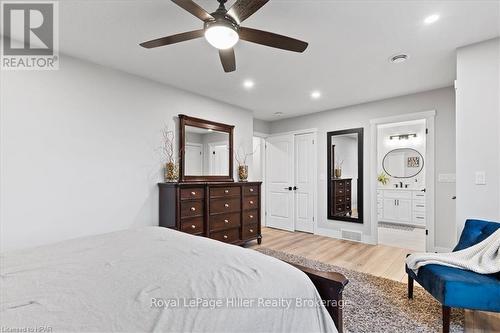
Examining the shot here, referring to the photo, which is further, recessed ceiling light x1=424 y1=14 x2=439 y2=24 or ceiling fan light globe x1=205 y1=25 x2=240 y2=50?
recessed ceiling light x1=424 y1=14 x2=439 y2=24

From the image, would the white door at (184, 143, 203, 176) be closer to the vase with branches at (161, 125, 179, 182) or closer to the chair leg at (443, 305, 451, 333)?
the vase with branches at (161, 125, 179, 182)

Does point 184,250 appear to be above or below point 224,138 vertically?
below

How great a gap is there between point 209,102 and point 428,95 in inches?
138

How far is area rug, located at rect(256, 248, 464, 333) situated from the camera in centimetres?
193

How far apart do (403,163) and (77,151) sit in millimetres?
7020

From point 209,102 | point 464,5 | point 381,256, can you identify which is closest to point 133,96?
point 209,102

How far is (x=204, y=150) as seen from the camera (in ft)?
13.3

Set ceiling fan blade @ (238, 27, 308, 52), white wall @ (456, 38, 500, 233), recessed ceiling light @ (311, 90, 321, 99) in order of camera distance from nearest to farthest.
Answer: ceiling fan blade @ (238, 27, 308, 52), white wall @ (456, 38, 500, 233), recessed ceiling light @ (311, 90, 321, 99)

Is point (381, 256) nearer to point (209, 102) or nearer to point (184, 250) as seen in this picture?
point (184, 250)

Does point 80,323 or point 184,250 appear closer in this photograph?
point 80,323

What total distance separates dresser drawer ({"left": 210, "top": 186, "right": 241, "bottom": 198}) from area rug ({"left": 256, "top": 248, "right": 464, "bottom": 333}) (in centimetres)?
203

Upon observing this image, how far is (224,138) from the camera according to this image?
438 centimetres

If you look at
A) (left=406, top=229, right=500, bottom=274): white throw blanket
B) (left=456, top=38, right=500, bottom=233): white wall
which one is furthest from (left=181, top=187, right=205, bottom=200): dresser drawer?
(left=456, top=38, right=500, bottom=233): white wall

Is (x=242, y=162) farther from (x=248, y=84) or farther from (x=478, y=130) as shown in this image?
(x=478, y=130)
